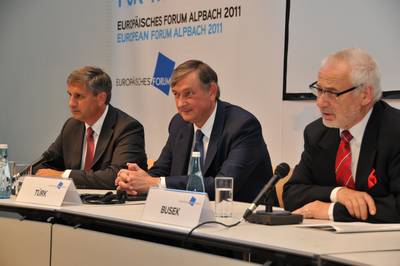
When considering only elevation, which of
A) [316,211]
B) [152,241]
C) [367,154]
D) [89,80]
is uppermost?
[89,80]

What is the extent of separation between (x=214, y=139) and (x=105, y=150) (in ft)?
2.63

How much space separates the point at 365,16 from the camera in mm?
4172

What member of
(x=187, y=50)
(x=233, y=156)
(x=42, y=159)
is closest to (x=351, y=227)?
(x=233, y=156)

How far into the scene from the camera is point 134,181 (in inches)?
130

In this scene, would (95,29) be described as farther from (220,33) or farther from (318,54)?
(318,54)

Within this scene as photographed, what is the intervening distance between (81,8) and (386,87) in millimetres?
3297

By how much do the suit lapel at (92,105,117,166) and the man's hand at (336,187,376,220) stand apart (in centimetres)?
180

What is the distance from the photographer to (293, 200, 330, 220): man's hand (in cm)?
267

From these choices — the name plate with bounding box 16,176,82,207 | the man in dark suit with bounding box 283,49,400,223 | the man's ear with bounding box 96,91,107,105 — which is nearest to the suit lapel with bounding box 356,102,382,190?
the man in dark suit with bounding box 283,49,400,223

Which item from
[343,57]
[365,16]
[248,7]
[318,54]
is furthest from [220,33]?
[343,57]

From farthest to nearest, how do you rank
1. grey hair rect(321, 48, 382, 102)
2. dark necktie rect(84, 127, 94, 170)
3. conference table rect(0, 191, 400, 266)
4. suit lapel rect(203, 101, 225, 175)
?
dark necktie rect(84, 127, 94, 170) → suit lapel rect(203, 101, 225, 175) → grey hair rect(321, 48, 382, 102) → conference table rect(0, 191, 400, 266)

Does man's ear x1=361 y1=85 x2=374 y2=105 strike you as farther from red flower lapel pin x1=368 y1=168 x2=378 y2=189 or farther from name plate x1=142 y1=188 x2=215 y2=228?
name plate x1=142 y1=188 x2=215 y2=228

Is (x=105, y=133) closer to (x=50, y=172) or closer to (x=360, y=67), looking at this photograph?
(x=50, y=172)

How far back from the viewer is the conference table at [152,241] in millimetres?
1962
